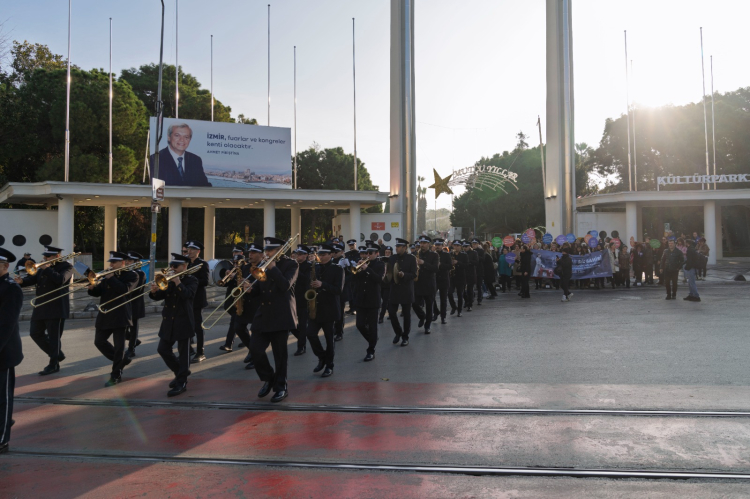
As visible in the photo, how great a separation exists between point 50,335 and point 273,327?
4.28 meters

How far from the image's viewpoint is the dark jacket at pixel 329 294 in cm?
835

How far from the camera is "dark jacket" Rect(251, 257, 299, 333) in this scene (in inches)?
270

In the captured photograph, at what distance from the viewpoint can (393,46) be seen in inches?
1194

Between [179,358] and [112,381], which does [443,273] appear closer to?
[179,358]

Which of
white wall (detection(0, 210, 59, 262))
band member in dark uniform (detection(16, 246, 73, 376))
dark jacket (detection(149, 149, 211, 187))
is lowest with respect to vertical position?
band member in dark uniform (detection(16, 246, 73, 376))

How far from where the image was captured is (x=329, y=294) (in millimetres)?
8477

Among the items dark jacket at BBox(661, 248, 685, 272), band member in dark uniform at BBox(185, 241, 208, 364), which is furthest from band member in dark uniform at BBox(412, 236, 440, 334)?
dark jacket at BBox(661, 248, 685, 272)

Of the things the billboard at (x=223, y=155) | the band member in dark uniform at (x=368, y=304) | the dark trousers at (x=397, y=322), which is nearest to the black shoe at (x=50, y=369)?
the band member in dark uniform at (x=368, y=304)

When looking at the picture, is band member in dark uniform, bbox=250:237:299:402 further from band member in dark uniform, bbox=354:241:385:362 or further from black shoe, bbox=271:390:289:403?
band member in dark uniform, bbox=354:241:385:362

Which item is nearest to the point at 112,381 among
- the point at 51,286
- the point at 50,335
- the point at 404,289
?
the point at 50,335

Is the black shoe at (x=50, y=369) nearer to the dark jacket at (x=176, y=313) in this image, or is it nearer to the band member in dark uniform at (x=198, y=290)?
the band member in dark uniform at (x=198, y=290)

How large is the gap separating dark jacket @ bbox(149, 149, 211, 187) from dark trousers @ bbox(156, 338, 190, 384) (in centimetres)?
2221

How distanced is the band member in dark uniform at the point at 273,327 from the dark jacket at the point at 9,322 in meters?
2.53

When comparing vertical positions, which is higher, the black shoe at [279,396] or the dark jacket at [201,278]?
the dark jacket at [201,278]
